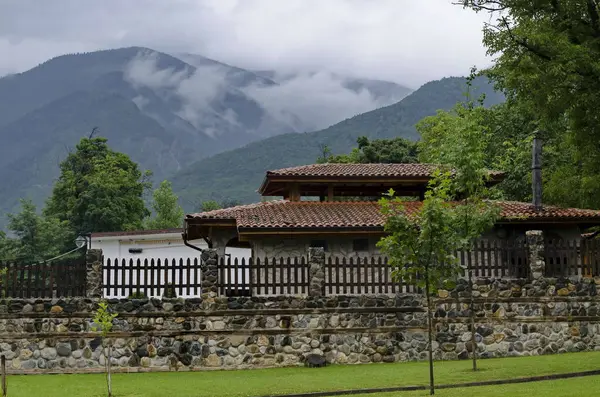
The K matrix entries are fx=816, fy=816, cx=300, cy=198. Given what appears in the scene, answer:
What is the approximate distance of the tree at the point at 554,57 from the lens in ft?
62.8

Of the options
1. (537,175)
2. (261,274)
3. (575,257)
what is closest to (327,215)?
(261,274)

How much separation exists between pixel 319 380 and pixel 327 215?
9.03 meters

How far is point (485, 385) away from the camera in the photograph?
47.5 feet

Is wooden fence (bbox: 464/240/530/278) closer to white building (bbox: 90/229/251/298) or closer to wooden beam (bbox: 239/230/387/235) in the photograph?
wooden beam (bbox: 239/230/387/235)

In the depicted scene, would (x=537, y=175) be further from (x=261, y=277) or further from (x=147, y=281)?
(x=147, y=281)

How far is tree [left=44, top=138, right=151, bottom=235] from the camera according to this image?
186 feet

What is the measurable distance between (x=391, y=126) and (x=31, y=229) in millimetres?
114338

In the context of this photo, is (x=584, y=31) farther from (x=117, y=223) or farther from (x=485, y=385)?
(x=117, y=223)

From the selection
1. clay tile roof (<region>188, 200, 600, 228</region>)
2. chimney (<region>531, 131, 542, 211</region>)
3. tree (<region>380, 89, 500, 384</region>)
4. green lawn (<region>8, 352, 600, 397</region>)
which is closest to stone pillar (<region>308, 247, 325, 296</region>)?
green lawn (<region>8, 352, 600, 397</region>)

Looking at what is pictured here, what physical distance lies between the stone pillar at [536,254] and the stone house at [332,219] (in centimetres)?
128

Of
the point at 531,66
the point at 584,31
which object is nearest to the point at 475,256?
the point at 531,66

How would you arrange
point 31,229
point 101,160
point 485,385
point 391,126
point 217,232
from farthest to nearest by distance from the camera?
point 391,126
point 101,160
point 31,229
point 217,232
point 485,385

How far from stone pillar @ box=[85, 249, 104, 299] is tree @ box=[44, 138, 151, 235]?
37.3m

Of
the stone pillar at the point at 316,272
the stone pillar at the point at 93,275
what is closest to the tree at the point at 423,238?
the stone pillar at the point at 316,272
